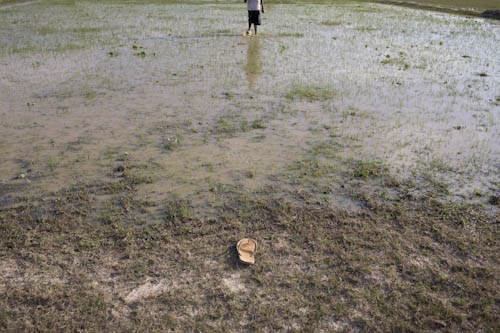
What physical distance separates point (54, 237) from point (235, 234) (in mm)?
1728

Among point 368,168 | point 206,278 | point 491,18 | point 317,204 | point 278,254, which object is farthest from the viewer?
point 491,18

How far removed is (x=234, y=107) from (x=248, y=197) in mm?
3082

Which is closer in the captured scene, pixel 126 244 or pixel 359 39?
pixel 126 244

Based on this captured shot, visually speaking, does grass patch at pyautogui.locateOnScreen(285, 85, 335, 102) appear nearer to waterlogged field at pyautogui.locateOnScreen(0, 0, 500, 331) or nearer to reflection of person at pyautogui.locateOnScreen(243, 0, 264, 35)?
waterlogged field at pyautogui.locateOnScreen(0, 0, 500, 331)

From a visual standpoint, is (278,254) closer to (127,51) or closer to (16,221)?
(16,221)

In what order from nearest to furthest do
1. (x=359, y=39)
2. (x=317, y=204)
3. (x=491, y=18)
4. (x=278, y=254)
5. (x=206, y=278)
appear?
(x=206, y=278) < (x=278, y=254) < (x=317, y=204) < (x=359, y=39) < (x=491, y=18)

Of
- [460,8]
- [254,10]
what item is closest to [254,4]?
[254,10]

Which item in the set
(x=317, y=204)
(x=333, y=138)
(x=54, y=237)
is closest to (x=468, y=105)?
(x=333, y=138)

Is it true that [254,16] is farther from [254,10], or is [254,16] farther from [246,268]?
[246,268]

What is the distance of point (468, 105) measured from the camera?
7.37 meters

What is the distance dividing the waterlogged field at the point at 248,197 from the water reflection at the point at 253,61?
0.53ft

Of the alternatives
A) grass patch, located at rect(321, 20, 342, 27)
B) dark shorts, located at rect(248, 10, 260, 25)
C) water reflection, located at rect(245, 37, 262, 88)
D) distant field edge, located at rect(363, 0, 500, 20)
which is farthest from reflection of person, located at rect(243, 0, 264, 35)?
distant field edge, located at rect(363, 0, 500, 20)

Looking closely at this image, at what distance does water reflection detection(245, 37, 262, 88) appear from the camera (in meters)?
9.03

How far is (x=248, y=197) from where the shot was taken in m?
4.39
